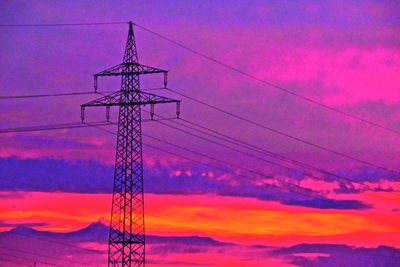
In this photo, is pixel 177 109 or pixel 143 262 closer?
pixel 177 109

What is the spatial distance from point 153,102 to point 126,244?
9996 mm

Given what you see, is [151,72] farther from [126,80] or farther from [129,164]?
[129,164]

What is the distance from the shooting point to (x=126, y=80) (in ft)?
159

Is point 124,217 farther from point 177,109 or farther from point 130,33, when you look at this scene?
point 130,33

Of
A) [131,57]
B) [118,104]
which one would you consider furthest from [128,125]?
[131,57]

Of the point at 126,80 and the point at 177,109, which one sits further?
the point at 126,80

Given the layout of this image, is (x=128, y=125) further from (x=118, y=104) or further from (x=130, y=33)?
(x=130, y=33)

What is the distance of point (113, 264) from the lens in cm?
4647

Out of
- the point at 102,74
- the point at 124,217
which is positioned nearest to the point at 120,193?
the point at 124,217

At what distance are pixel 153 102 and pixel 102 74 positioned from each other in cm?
477

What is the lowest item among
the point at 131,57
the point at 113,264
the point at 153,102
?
the point at 113,264

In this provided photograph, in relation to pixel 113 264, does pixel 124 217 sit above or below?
above

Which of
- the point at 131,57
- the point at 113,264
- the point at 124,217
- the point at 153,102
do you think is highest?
the point at 131,57

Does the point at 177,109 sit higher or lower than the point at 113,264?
higher
